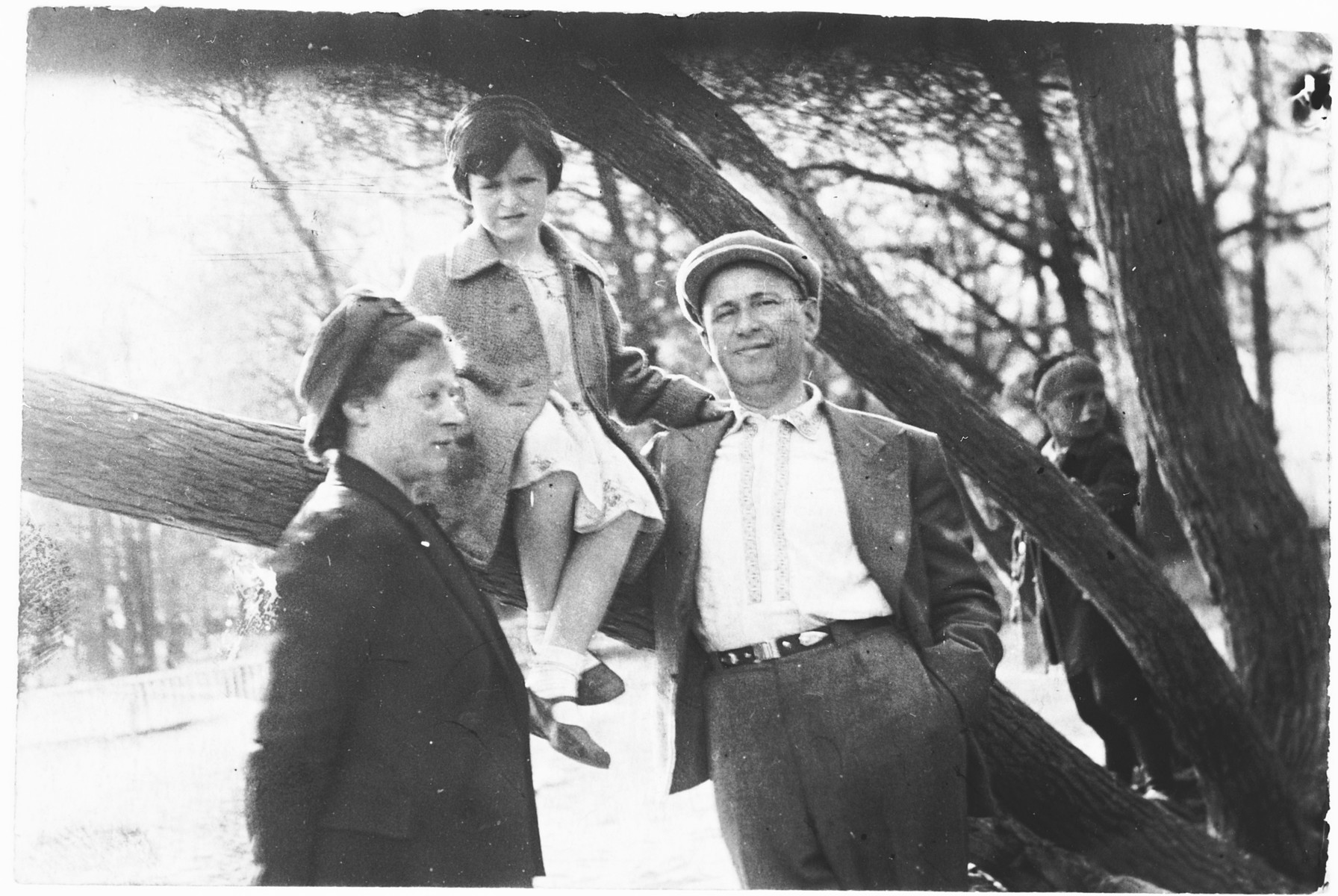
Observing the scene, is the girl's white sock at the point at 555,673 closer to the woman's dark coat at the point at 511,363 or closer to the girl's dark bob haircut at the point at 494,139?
the woman's dark coat at the point at 511,363

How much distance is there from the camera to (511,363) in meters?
4.77

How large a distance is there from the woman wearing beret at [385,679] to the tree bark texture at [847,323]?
94 centimetres

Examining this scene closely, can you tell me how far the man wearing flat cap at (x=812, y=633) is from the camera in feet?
15.4

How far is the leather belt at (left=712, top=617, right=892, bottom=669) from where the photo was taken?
186 inches

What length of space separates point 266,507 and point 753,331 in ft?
5.15

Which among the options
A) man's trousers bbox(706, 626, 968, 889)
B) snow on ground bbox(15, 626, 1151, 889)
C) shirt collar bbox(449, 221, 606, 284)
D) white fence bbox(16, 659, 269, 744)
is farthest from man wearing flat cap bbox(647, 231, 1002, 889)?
white fence bbox(16, 659, 269, 744)

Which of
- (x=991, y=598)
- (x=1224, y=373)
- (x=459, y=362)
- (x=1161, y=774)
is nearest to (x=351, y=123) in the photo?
(x=459, y=362)

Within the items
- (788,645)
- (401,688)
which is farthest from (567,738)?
(788,645)

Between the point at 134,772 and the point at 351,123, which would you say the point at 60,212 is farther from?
the point at 134,772

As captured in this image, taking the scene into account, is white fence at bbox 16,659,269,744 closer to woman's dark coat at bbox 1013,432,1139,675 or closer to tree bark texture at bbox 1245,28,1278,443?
woman's dark coat at bbox 1013,432,1139,675

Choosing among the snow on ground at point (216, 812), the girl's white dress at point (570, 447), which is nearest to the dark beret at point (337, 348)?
the girl's white dress at point (570, 447)

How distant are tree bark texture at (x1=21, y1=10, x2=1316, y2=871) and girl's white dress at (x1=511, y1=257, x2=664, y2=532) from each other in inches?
19.9

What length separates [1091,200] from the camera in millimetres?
5113

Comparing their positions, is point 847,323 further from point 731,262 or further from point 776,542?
point 776,542
